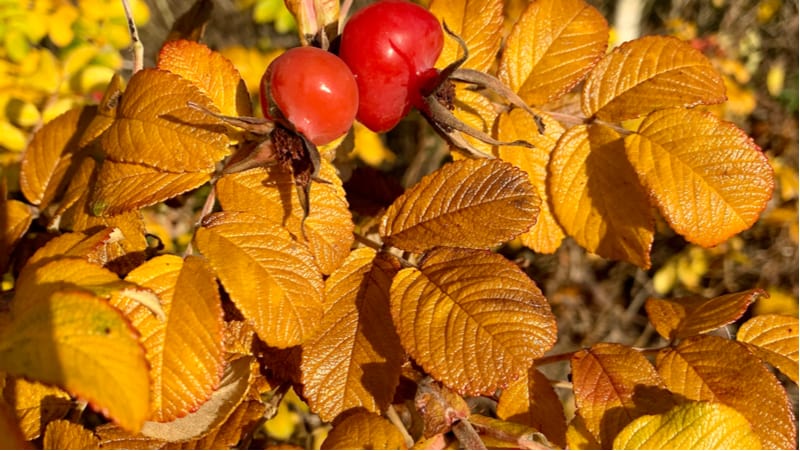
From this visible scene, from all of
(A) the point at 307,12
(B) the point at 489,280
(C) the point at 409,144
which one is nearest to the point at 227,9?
(C) the point at 409,144

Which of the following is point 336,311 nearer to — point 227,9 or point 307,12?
point 307,12

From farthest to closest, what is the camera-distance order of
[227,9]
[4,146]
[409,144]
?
[227,9] < [409,144] < [4,146]

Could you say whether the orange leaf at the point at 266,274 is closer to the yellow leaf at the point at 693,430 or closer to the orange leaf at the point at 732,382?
the yellow leaf at the point at 693,430

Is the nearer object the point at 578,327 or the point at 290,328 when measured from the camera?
the point at 290,328

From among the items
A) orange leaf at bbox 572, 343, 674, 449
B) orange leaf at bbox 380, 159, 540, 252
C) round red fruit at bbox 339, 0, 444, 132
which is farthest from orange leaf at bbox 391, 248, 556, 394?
round red fruit at bbox 339, 0, 444, 132

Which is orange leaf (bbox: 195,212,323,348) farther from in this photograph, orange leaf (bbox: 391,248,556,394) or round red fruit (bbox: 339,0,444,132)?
round red fruit (bbox: 339,0,444,132)

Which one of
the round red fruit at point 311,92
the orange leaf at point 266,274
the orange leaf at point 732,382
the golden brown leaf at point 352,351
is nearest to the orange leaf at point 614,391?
the orange leaf at point 732,382

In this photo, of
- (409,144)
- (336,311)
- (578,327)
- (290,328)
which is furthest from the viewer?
(409,144)
